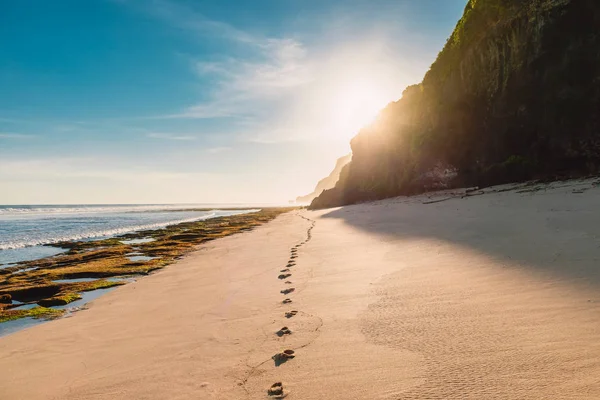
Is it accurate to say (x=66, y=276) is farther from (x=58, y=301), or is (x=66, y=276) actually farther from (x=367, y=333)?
(x=367, y=333)

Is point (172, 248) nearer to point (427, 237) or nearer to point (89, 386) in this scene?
point (427, 237)

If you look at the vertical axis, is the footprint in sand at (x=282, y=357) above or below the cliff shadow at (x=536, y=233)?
below

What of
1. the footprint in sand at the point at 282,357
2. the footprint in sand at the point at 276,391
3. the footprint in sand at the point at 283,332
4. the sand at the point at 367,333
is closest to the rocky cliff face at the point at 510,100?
the sand at the point at 367,333

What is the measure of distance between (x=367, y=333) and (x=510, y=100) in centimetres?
2309

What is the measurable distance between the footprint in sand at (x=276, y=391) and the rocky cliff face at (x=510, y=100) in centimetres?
2120

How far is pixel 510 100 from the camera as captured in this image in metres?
21.9

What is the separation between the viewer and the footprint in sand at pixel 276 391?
2.84 m

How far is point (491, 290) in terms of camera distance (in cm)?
457

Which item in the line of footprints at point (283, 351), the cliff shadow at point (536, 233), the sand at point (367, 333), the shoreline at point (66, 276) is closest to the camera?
the sand at point (367, 333)

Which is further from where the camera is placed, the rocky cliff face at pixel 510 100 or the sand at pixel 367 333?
the rocky cliff face at pixel 510 100

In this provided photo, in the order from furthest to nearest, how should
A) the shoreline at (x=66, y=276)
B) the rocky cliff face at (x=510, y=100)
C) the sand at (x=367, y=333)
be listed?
the rocky cliff face at (x=510, y=100)
the shoreline at (x=66, y=276)
the sand at (x=367, y=333)

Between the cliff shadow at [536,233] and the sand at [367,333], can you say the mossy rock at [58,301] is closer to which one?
the sand at [367,333]

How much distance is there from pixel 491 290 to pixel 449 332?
1.47 m

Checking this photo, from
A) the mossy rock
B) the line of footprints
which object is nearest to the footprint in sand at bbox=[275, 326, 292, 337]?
the line of footprints
